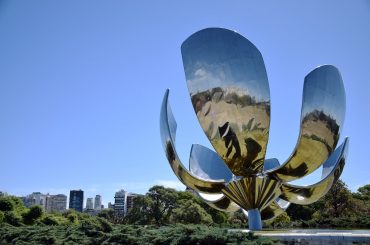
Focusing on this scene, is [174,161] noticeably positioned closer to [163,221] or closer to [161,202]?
[163,221]

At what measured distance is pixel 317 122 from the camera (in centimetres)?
1574

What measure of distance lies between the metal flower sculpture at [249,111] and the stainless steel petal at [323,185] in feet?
0.33

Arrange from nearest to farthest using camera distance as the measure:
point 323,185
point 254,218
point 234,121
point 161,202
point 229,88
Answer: point 229,88 → point 234,121 → point 254,218 → point 323,185 → point 161,202

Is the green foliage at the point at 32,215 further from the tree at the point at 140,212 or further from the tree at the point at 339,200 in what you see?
the tree at the point at 339,200

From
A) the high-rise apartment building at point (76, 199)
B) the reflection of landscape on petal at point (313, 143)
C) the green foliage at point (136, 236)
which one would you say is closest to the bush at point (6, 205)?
the green foliage at point (136, 236)

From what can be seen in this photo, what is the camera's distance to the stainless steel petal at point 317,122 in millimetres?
15555

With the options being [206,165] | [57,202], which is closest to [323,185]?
[206,165]

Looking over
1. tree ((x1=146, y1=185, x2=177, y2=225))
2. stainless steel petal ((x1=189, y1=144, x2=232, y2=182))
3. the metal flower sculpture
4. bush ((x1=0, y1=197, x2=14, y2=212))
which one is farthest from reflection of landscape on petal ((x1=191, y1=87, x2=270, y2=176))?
tree ((x1=146, y1=185, x2=177, y2=225))

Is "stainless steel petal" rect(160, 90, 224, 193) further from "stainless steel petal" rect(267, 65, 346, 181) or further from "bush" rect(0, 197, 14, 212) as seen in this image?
"bush" rect(0, 197, 14, 212)

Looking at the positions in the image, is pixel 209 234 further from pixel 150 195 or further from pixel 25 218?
pixel 150 195

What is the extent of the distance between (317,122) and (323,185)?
146 inches

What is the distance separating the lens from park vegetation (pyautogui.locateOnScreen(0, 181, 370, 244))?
41.0 feet

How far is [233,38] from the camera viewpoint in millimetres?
15172

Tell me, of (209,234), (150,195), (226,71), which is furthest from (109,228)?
(150,195)
